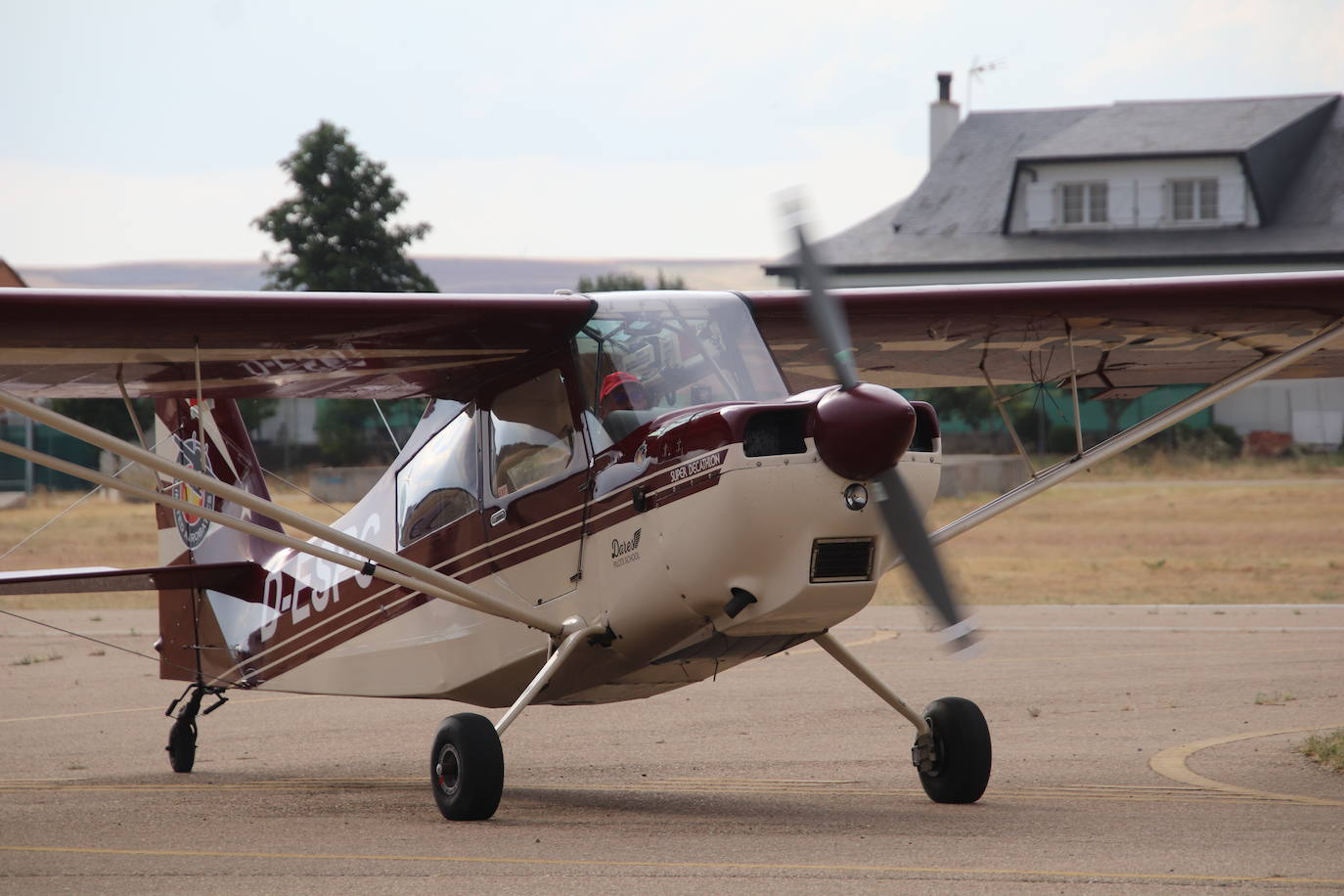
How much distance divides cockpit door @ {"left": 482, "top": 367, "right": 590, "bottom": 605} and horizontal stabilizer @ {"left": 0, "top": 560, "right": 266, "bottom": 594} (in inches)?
120

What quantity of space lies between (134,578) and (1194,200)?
1840 inches

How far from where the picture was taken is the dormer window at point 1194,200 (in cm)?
5272

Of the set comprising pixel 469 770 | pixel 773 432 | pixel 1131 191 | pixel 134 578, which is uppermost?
pixel 1131 191

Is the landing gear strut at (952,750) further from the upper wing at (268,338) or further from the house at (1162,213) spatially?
the house at (1162,213)

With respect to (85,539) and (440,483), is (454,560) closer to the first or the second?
(440,483)

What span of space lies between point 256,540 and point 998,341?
226 inches

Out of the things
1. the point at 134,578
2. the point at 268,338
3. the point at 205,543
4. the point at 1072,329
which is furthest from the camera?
the point at 205,543

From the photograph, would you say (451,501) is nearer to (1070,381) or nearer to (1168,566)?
(1070,381)

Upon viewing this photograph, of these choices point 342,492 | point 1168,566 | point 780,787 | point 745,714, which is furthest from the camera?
point 342,492

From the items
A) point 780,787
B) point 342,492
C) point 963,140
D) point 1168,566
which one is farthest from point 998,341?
point 963,140

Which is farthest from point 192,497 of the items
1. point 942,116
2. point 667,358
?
point 942,116

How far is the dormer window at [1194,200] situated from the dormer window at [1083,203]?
7.13 ft

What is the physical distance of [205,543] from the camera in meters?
12.9

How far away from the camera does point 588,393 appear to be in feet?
30.0
